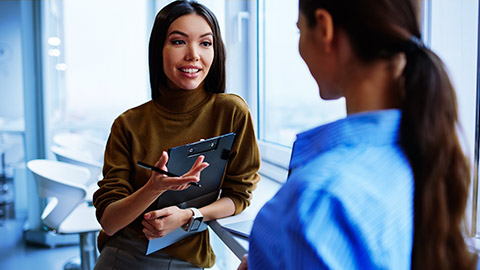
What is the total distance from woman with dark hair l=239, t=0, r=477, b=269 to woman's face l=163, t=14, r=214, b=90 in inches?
22.1

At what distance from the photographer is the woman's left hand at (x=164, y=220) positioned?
3.23ft

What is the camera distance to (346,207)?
0.47 meters

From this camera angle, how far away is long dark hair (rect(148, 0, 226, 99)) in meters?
1.09

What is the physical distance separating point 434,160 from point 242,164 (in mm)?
648

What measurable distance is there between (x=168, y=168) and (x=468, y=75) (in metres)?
0.72

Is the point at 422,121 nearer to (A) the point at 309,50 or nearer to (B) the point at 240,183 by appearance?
(A) the point at 309,50

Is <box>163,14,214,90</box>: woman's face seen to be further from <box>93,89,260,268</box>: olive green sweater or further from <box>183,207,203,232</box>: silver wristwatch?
<box>183,207,203,232</box>: silver wristwatch

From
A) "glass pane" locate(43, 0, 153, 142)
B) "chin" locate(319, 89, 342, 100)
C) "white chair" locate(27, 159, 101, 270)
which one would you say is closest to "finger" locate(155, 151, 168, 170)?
"chin" locate(319, 89, 342, 100)

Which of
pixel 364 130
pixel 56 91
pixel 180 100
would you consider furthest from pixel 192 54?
pixel 56 91

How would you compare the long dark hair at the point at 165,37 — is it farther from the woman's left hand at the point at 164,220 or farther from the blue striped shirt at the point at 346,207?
the blue striped shirt at the point at 346,207

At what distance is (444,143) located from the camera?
53 cm

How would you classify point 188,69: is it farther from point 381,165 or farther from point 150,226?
point 381,165

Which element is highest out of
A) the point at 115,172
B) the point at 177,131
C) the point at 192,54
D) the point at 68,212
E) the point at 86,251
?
the point at 192,54

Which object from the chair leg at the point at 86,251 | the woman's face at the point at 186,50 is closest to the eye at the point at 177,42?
the woman's face at the point at 186,50
